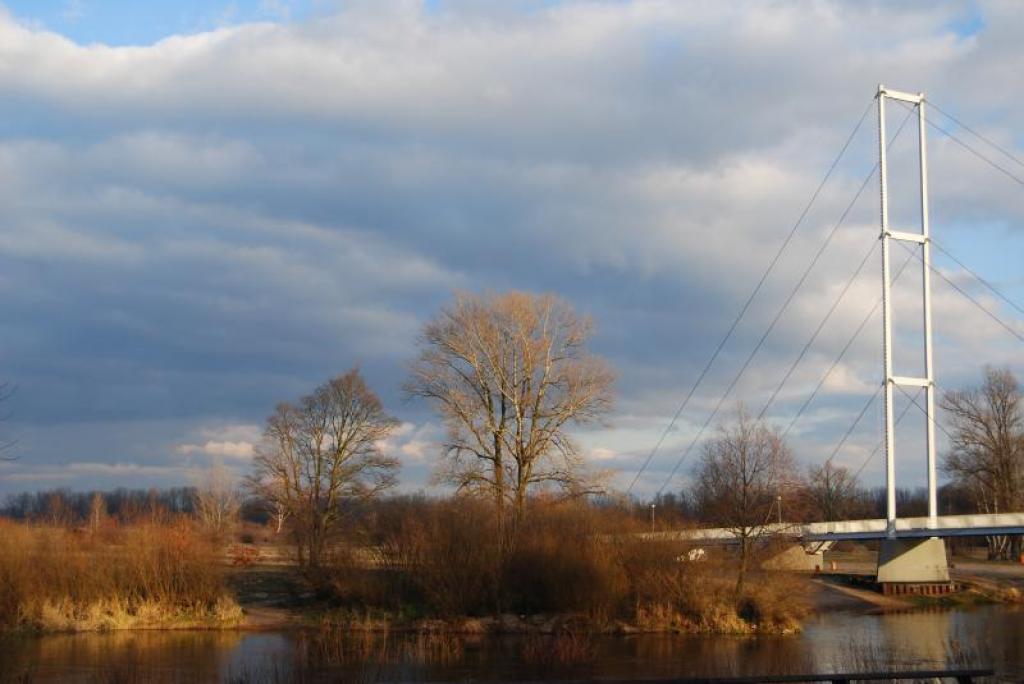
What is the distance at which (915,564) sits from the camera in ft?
200

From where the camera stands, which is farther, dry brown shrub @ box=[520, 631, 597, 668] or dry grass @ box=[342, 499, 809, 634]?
dry grass @ box=[342, 499, 809, 634]

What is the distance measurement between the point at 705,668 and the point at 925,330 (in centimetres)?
3323

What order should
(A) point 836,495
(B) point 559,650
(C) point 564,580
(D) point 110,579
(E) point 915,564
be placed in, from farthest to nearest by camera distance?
(A) point 836,495 < (E) point 915,564 < (C) point 564,580 < (D) point 110,579 < (B) point 559,650

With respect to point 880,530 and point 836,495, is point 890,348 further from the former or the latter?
point 836,495

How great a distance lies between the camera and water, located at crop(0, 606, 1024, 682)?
29.6m

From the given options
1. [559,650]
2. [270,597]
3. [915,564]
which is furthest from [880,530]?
[270,597]

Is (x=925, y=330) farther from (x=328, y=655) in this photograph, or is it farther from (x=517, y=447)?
(x=328, y=655)

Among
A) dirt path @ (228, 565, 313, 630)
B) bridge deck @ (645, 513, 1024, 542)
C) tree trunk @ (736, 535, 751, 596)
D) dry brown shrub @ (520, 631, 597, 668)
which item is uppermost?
bridge deck @ (645, 513, 1024, 542)

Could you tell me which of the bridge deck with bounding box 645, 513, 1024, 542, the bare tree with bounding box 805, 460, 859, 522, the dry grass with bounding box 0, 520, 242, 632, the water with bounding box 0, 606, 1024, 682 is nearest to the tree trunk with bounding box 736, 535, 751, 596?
the bridge deck with bounding box 645, 513, 1024, 542

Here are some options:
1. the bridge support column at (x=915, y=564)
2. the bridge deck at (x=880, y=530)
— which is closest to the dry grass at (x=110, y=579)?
the bridge deck at (x=880, y=530)

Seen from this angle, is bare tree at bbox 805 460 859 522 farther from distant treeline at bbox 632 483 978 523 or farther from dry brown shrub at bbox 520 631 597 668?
dry brown shrub at bbox 520 631 597 668

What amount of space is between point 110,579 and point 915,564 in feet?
140

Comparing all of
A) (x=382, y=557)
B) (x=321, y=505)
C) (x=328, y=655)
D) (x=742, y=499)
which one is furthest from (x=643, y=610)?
(x=321, y=505)

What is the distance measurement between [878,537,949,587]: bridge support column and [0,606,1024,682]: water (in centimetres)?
1303
